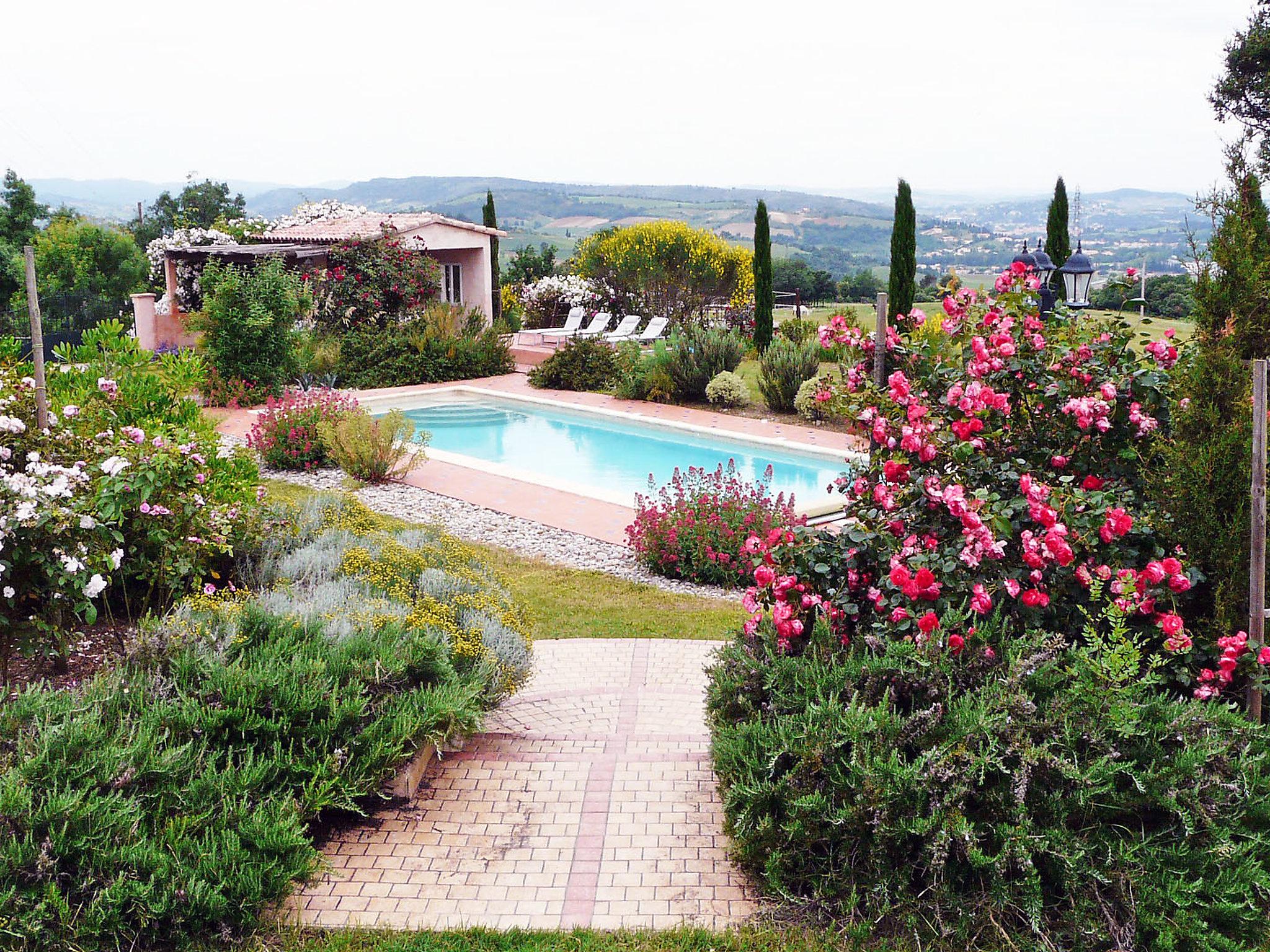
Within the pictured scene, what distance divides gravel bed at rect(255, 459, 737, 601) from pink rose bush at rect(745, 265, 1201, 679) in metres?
3.14

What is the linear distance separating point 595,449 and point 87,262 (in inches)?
1028

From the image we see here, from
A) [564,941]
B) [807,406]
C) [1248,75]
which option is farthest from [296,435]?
[1248,75]

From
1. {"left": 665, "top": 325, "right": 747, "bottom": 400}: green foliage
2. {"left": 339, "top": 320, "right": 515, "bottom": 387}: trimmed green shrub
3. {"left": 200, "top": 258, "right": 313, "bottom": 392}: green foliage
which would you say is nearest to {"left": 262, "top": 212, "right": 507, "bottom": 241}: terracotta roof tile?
{"left": 339, "top": 320, "right": 515, "bottom": 387}: trimmed green shrub

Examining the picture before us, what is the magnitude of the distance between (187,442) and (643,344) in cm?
1428

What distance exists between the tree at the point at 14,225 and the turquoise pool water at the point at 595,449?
19476mm

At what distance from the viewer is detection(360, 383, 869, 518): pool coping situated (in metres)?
9.71

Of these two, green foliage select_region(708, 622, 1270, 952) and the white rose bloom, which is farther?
the white rose bloom

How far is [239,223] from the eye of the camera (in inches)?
987

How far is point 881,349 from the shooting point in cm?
434

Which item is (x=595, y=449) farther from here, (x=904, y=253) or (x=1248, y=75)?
(x=1248, y=75)

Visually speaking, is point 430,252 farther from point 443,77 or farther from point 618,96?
point 618,96

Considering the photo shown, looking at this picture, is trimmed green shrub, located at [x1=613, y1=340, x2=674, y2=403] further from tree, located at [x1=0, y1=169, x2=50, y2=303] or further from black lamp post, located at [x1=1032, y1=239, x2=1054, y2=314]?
tree, located at [x1=0, y1=169, x2=50, y2=303]

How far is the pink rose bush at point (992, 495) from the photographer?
3.46 metres

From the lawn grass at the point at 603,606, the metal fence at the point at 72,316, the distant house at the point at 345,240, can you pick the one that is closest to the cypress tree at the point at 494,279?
the distant house at the point at 345,240
